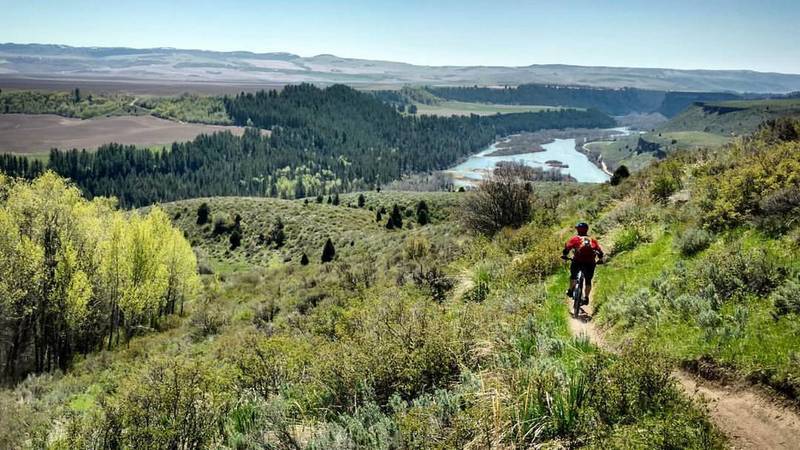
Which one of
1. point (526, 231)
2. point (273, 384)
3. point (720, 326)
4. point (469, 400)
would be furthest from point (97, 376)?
point (720, 326)

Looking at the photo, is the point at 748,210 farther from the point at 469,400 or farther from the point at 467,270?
the point at 469,400

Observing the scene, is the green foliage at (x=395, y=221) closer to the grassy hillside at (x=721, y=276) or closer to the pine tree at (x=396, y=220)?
the pine tree at (x=396, y=220)

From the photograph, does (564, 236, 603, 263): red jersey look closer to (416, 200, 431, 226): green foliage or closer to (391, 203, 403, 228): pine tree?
(391, 203, 403, 228): pine tree

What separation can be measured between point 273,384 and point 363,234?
59.0 m

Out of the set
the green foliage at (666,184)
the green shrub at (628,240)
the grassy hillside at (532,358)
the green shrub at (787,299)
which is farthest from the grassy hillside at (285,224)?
the green shrub at (787,299)

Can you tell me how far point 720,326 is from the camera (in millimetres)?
7957

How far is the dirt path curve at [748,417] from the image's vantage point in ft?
18.9

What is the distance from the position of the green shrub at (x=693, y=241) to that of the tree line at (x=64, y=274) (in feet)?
111

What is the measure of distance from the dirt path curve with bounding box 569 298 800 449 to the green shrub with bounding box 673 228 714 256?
5264mm


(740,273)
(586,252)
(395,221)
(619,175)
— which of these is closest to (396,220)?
(395,221)

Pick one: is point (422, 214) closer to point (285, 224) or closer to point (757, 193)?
point (285, 224)

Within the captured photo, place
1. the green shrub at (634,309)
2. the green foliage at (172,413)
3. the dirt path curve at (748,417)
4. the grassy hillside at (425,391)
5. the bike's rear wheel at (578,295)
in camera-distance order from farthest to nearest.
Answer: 1. the bike's rear wheel at (578,295)
2. the green shrub at (634,309)
3. the green foliage at (172,413)
4. the grassy hillside at (425,391)
5. the dirt path curve at (748,417)

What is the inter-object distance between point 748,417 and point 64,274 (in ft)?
122

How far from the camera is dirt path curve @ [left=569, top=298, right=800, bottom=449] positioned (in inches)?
227
